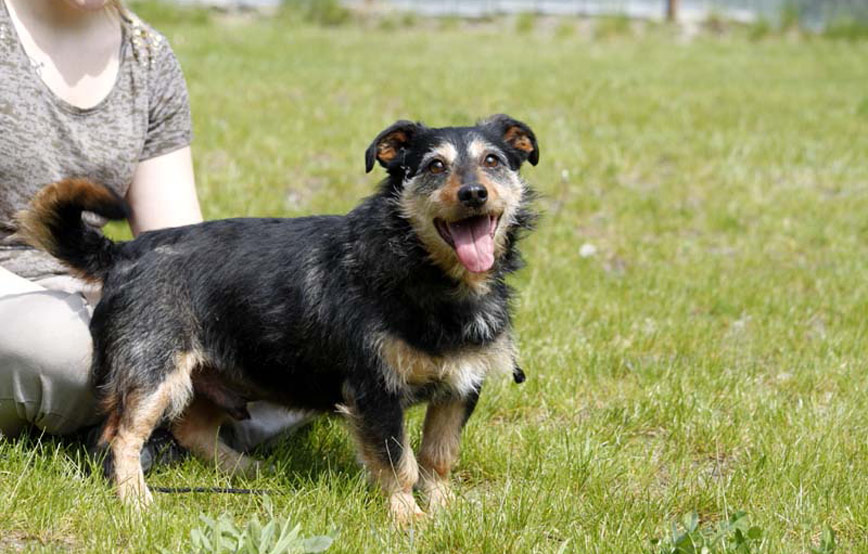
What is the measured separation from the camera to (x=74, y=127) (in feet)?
13.5

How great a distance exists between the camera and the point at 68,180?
3.64m

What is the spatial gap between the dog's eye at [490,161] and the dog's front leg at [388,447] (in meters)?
0.84

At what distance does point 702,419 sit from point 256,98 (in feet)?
23.5

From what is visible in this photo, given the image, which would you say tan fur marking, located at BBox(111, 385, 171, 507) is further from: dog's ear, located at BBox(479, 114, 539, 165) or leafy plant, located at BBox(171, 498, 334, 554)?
dog's ear, located at BBox(479, 114, 539, 165)

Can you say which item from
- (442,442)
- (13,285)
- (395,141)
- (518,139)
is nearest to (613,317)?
(518,139)

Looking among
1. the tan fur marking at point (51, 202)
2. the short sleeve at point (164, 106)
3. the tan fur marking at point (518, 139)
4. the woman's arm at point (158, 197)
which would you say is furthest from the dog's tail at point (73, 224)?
the tan fur marking at point (518, 139)

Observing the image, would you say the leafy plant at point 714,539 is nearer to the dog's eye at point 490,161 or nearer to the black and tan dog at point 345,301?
the black and tan dog at point 345,301

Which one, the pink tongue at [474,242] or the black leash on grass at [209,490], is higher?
the pink tongue at [474,242]

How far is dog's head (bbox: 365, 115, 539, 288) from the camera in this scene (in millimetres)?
3422

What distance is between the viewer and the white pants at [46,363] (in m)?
3.66

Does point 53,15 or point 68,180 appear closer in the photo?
point 68,180

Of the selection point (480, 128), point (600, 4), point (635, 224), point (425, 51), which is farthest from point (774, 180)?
point (600, 4)

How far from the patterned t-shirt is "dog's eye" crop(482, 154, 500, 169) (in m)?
1.53

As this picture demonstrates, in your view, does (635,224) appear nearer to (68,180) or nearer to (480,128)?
(480,128)
